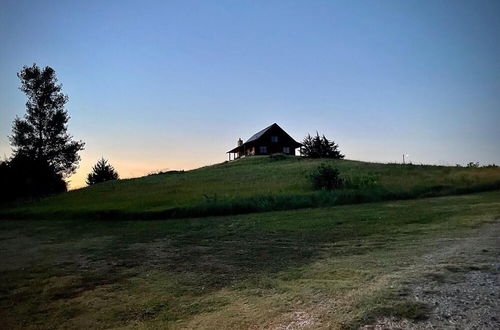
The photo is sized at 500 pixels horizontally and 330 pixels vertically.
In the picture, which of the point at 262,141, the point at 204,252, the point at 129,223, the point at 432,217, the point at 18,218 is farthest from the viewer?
the point at 262,141

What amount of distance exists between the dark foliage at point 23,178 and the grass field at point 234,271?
29412 millimetres

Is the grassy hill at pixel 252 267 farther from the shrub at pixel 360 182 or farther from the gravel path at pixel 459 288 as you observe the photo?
the shrub at pixel 360 182

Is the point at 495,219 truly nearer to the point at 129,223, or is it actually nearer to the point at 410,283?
the point at 410,283

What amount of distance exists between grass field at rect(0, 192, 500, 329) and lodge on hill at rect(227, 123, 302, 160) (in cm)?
5739

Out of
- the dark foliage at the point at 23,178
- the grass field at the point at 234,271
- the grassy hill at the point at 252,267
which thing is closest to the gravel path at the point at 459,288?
the grassy hill at the point at 252,267

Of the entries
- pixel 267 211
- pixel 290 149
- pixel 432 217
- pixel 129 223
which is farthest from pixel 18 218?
pixel 290 149

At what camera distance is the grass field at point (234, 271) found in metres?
5.82

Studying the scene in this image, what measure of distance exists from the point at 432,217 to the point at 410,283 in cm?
855

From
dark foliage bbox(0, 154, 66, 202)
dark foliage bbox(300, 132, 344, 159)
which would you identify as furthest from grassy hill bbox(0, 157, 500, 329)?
dark foliage bbox(300, 132, 344, 159)

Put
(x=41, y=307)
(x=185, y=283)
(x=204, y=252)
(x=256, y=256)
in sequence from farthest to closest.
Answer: (x=204, y=252) → (x=256, y=256) → (x=185, y=283) → (x=41, y=307)

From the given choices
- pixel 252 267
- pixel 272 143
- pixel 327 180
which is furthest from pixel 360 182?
pixel 272 143

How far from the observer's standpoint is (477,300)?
5.39 metres

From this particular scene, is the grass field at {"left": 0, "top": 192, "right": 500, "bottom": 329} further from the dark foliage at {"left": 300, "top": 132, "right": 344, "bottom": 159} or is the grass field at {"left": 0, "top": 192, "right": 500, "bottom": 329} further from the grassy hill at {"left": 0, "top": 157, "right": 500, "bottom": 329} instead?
the dark foliage at {"left": 300, "top": 132, "right": 344, "bottom": 159}

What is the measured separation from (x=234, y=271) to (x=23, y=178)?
41.7m
